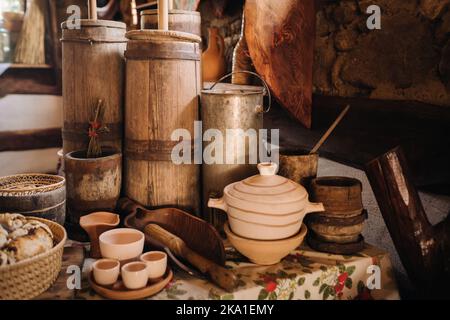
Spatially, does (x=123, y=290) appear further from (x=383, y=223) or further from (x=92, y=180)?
(x=383, y=223)

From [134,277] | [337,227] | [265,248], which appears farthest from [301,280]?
[134,277]

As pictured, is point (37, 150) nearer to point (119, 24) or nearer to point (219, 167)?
point (119, 24)

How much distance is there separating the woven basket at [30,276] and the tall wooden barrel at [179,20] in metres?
1.62

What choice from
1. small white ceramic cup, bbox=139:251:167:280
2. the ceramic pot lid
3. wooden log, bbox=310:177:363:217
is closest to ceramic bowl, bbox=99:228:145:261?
small white ceramic cup, bbox=139:251:167:280

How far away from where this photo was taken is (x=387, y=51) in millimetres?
2422

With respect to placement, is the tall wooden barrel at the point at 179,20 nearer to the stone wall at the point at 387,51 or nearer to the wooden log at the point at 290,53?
the wooden log at the point at 290,53

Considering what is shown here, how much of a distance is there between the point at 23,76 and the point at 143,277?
194 inches

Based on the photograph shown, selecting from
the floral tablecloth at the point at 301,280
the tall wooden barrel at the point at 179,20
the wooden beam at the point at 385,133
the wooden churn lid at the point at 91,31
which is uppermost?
the tall wooden barrel at the point at 179,20

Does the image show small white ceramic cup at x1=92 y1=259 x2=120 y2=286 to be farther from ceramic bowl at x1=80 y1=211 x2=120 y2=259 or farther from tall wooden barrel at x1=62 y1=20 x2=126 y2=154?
tall wooden barrel at x1=62 y1=20 x2=126 y2=154

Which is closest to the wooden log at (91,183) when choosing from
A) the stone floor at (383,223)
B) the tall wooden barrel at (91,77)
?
the tall wooden barrel at (91,77)

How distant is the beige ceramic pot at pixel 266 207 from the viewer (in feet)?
5.49

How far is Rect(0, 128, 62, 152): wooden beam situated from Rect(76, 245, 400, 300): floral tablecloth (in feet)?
13.3
